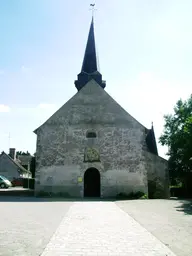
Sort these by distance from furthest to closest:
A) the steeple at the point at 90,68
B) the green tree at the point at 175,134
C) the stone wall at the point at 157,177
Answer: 1. the steeple at the point at 90,68
2. the green tree at the point at 175,134
3. the stone wall at the point at 157,177

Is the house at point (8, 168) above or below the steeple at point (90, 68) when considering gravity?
below

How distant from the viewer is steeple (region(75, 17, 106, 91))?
2846 centimetres

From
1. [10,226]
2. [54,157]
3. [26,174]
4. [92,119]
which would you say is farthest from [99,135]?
[26,174]

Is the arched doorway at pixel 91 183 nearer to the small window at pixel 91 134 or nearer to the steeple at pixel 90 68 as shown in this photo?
the small window at pixel 91 134

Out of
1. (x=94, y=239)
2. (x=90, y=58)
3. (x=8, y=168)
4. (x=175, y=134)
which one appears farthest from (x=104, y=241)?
(x=8, y=168)

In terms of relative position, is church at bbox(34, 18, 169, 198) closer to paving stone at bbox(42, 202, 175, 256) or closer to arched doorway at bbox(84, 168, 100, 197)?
arched doorway at bbox(84, 168, 100, 197)

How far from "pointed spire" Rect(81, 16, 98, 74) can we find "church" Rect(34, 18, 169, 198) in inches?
277

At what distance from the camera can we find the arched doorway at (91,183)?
68.9ft

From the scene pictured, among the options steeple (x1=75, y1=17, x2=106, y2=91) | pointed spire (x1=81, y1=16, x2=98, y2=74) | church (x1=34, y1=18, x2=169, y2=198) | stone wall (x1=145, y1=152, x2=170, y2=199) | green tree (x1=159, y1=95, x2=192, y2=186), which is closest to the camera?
church (x1=34, y1=18, x2=169, y2=198)

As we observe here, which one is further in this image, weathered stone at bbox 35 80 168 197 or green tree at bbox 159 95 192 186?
green tree at bbox 159 95 192 186

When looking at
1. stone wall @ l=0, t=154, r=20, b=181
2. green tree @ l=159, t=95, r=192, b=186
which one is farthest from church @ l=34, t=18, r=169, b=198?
stone wall @ l=0, t=154, r=20, b=181

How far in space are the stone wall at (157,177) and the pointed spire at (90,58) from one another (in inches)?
493

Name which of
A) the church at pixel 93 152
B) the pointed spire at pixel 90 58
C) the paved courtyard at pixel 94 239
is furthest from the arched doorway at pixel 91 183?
the paved courtyard at pixel 94 239

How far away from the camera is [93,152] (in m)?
20.7
